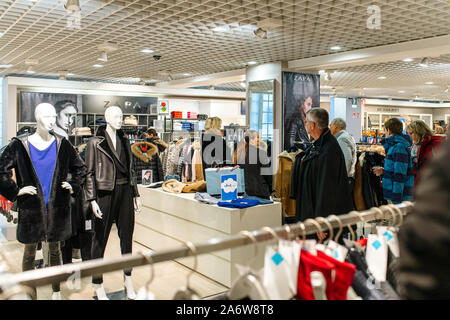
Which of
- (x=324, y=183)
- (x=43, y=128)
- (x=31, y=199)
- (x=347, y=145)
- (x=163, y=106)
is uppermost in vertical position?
(x=163, y=106)

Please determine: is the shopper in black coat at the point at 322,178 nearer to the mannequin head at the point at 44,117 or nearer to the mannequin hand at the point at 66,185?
the mannequin hand at the point at 66,185

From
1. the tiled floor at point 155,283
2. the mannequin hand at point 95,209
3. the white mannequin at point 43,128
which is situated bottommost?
the tiled floor at point 155,283

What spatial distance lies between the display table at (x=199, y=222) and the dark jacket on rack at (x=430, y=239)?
8.30 ft

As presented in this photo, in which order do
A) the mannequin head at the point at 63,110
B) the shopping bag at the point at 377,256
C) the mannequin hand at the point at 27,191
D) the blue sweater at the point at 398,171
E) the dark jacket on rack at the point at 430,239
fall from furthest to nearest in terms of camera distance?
1. the mannequin head at the point at 63,110
2. the blue sweater at the point at 398,171
3. the mannequin hand at the point at 27,191
4. the shopping bag at the point at 377,256
5. the dark jacket on rack at the point at 430,239

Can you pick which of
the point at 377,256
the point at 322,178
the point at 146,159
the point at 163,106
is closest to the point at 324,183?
the point at 322,178

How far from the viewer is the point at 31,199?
3025 mm

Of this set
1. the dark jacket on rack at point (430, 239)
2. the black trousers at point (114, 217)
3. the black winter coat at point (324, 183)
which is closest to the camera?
the dark jacket on rack at point (430, 239)

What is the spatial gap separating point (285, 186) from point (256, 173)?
0.37 meters

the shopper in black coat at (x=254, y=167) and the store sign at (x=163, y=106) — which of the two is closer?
the shopper in black coat at (x=254, y=167)

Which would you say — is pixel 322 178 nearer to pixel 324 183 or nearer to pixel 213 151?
pixel 324 183

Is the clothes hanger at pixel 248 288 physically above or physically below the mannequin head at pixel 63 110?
below

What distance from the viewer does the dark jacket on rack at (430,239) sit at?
0.70 metres

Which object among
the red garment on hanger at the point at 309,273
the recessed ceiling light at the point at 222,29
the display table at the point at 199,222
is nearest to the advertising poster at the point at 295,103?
the recessed ceiling light at the point at 222,29
